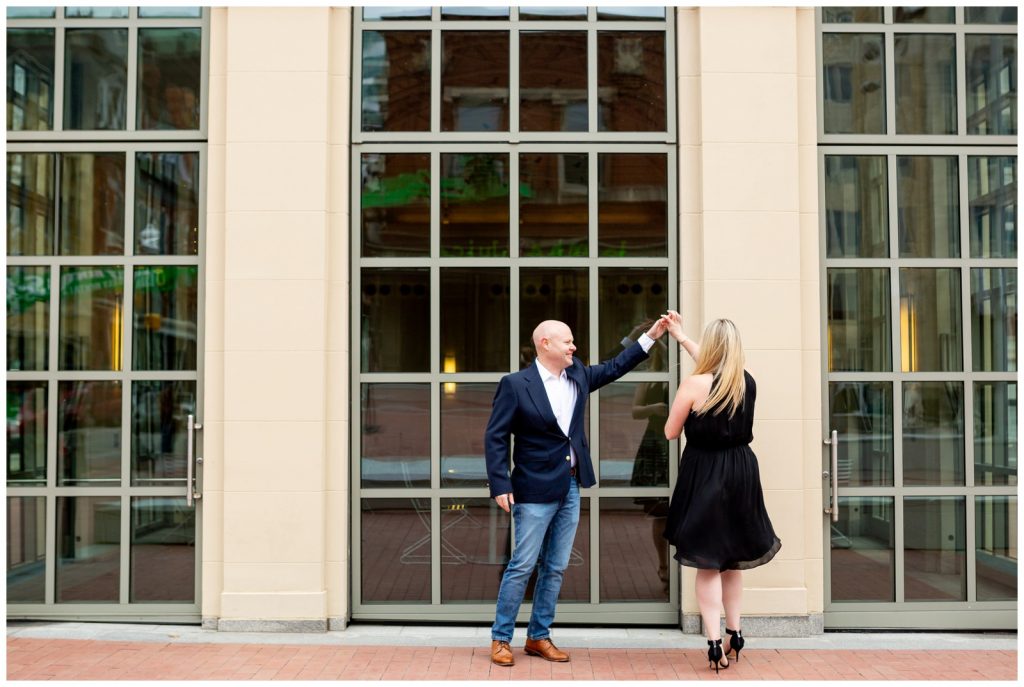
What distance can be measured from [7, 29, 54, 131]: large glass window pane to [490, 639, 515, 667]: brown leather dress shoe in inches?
182

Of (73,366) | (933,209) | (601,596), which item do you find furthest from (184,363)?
(933,209)

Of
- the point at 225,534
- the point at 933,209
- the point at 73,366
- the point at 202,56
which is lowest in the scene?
the point at 225,534

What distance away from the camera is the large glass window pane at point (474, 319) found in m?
6.52

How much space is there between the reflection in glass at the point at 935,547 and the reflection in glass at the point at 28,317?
238 inches

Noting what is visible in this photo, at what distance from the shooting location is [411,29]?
21.7ft

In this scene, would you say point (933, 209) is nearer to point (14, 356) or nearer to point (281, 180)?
point (281, 180)

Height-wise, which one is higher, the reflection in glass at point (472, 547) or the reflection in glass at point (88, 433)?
the reflection in glass at point (88, 433)

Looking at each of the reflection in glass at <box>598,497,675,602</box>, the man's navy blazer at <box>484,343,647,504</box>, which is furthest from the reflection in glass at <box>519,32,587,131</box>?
the reflection in glass at <box>598,497,675,602</box>

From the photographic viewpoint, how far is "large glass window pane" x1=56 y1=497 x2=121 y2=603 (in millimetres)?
6566

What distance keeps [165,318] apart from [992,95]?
5.90 meters

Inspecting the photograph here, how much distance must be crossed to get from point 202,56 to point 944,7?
5120mm

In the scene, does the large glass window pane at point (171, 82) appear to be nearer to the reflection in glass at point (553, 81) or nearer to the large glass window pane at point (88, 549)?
the reflection in glass at point (553, 81)

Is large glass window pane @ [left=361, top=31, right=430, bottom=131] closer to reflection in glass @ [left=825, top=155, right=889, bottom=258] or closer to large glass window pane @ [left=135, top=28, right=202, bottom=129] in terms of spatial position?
large glass window pane @ [left=135, top=28, right=202, bottom=129]

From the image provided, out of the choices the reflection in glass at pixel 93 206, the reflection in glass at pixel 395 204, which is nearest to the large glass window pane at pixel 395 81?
the reflection in glass at pixel 395 204
